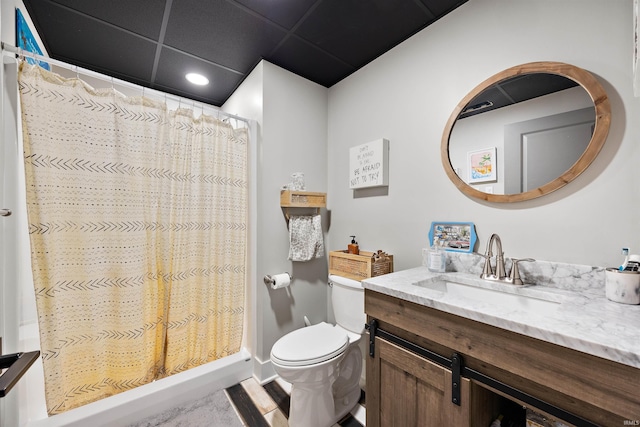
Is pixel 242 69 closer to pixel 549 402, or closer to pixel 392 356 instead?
pixel 392 356

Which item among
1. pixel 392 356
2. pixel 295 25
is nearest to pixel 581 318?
pixel 392 356

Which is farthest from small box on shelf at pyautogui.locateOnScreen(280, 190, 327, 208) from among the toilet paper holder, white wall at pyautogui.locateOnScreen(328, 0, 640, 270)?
the toilet paper holder

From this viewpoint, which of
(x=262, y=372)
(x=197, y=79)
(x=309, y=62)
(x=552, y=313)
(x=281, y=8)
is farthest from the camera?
(x=197, y=79)

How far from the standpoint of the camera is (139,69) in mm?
1983

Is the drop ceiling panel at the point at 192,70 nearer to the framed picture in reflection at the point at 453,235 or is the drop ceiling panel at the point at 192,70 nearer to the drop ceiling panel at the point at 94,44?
the drop ceiling panel at the point at 94,44

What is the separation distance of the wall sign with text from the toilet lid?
102cm

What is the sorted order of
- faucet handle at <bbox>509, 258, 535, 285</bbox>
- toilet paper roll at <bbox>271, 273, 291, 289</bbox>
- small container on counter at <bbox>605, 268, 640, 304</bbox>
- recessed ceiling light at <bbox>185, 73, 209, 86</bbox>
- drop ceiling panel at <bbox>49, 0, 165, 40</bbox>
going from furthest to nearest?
recessed ceiling light at <bbox>185, 73, 209, 86</bbox> < toilet paper roll at <bbox>271, 273, 291, 289</bbox> < drop ceiling panel at <bbox>49, 0, 165, 40</bbox> < faucet handle at <bbox>509, 258, 535, 285</bbox> < small container on counter at <bbox>605, 268, 640, 304</bbox>

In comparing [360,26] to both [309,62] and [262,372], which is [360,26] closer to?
[309,62]

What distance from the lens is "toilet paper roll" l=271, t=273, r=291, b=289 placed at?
1.80 meters

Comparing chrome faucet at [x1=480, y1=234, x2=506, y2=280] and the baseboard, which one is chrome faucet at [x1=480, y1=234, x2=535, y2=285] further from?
the baseboard

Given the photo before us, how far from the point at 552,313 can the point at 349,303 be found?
1.01 metres

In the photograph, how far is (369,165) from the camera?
1777 millimetres

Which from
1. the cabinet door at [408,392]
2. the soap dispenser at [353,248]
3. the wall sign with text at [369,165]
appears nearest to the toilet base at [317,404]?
the cabinet door at [408,392]

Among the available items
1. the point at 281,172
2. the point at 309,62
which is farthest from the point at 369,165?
the point at 309,62
